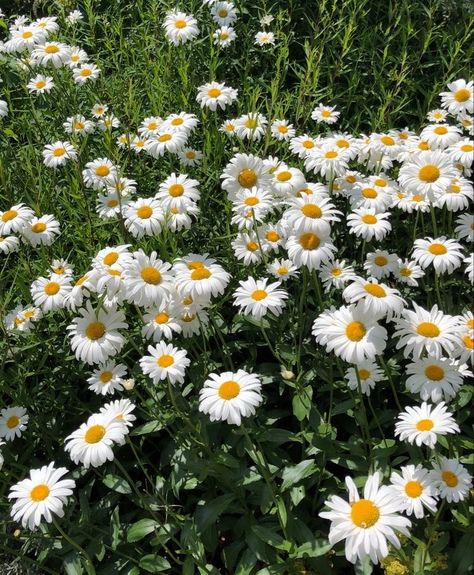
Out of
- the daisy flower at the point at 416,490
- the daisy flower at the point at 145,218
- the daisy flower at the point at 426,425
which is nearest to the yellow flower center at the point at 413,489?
the daisy flower at the point at 416,490

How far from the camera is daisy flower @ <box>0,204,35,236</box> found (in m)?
3.16

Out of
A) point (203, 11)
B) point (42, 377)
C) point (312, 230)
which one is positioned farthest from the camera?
point (203, 11)

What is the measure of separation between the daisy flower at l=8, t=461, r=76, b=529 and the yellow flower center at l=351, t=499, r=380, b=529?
100 centimetres

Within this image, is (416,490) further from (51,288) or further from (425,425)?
(51,288)

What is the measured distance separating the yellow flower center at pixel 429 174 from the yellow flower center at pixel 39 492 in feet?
6.59

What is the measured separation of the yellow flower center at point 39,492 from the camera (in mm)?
2215

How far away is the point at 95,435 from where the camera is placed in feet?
7.53

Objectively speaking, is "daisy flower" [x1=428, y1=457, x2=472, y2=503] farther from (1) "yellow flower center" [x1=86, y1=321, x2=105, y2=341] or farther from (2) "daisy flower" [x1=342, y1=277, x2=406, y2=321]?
(1) "yellow flower center" [x1=86, y1=321, x2=105, y2=341]

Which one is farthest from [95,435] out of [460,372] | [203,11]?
[203,11]

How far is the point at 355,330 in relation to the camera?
219 centimetres

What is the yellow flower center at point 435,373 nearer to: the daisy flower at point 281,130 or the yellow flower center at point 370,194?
the yellow flower center at point 370,194

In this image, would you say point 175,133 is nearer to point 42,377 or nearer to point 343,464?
point 42,377

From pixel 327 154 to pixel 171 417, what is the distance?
1.51 m

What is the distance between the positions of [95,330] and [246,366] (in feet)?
2.78
